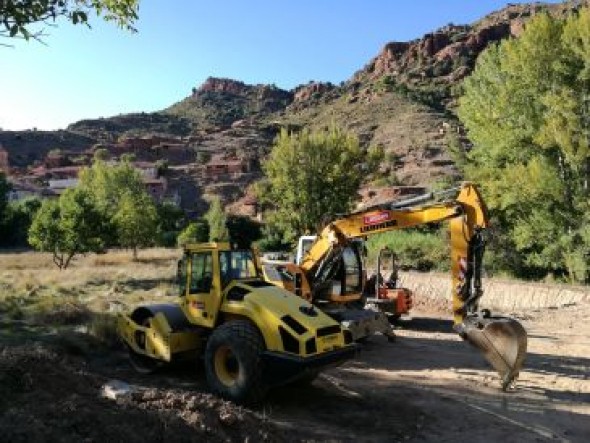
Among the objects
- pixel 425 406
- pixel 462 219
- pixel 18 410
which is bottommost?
pixel 425 406

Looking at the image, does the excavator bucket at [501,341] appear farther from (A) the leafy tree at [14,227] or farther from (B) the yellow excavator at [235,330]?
(A) the leafy tree at [14,227]

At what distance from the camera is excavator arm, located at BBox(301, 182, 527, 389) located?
10.5 metres

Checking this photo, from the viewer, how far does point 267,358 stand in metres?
9.48

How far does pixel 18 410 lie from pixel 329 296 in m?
9.31

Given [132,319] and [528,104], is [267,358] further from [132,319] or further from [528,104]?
[528,104]

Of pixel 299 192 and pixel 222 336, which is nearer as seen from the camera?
pixel 222 336

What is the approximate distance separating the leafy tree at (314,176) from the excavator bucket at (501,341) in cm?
2710

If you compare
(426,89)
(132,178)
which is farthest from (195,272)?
(426,89)

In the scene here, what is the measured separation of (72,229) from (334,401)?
31105 mm

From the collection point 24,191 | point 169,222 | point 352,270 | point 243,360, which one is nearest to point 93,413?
point 243,360

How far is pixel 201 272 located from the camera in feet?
36.7

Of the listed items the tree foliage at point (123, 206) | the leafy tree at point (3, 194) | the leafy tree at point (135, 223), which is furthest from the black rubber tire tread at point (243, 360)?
the leafy tree at point (3, 194)

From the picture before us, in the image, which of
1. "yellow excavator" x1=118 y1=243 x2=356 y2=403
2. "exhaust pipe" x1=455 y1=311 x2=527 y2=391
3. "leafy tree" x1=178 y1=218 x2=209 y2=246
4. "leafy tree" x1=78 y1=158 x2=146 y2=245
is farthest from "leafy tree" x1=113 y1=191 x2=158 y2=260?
"exhaust pipe" x1=455 y1=311 x2=527 y2=391

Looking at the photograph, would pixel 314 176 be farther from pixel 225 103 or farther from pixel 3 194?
pixel 225 103
